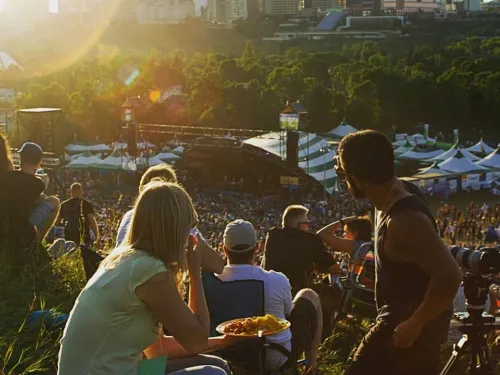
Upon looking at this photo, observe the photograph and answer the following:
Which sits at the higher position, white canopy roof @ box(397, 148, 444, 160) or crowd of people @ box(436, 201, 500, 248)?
crowd of people @ box(436, 201, 500, 248)

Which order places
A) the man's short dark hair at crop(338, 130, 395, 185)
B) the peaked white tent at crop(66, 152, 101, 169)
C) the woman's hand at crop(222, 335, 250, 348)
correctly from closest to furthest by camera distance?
the man's short dark hair at crop(338, 130, 395, 185) → the woman's hand at crop(222, 335, 250, 348) → the peaked white tent at crop(66, 152, 101, 169)

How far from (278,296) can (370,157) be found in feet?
3.32

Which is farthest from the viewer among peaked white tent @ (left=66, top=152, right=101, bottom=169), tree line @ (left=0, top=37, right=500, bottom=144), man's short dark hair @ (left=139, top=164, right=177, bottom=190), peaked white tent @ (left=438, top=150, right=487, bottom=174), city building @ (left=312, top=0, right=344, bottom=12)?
city building @ (left=312, top=0, right=344, bottom=12)

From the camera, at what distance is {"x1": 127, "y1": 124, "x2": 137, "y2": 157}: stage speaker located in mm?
27344

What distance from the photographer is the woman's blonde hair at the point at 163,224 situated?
2201 millimetres

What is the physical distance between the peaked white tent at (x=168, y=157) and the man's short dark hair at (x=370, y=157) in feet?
84.0

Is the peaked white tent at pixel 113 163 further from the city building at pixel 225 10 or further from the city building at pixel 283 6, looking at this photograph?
the city building at pixel 225 10

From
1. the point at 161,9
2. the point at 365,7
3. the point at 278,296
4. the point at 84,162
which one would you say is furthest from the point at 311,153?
the point at 161,9

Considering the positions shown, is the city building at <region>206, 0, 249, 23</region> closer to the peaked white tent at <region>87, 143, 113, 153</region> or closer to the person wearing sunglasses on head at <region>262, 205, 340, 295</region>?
the peaked white tent at <region>87, 143, 113, 153</region>

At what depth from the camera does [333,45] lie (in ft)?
271

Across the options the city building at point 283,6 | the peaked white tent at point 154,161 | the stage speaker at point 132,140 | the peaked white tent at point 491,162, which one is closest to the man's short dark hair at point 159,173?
the peaked white tent at point 491,162

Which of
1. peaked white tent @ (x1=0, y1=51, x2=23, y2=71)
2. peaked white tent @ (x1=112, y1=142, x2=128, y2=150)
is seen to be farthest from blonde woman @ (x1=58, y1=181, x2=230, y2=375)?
peaked white tent @ (x1=0, y1=51, x2=23, y2=71)

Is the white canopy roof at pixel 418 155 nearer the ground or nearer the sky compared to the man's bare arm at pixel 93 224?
nearer the ground

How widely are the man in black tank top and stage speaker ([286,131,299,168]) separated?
20986 mm
